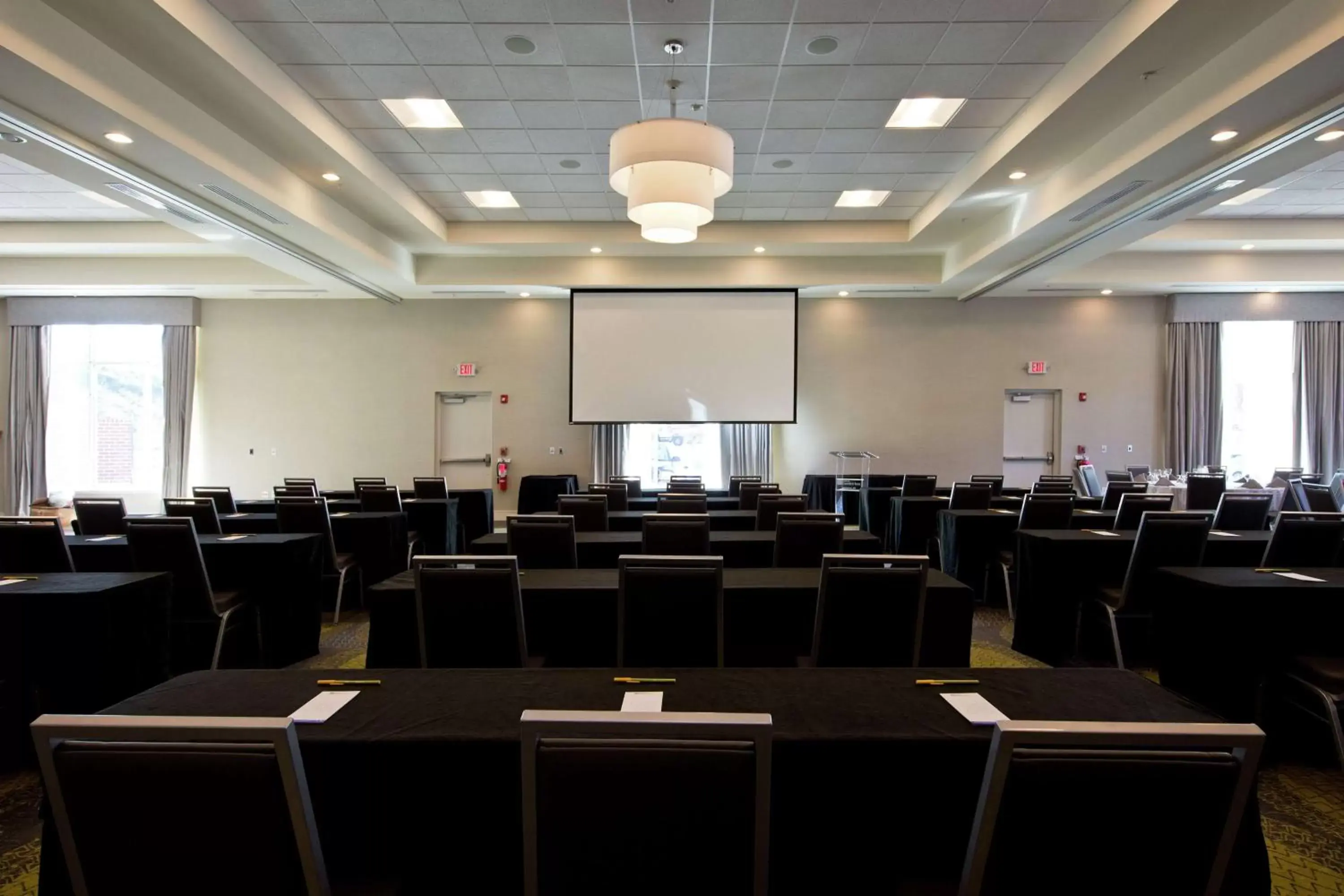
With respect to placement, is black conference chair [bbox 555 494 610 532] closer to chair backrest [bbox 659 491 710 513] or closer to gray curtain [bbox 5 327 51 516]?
chair backrest [bbox 659 491 710 513]

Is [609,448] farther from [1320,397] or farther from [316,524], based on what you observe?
[1320,397]

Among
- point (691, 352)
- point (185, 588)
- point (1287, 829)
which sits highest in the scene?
point (691, 352)

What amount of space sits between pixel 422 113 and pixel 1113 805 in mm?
6823

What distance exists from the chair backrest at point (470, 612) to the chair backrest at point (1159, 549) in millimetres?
3385

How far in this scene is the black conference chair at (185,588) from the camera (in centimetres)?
374

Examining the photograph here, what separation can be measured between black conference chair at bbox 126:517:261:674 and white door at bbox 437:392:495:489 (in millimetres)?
8105

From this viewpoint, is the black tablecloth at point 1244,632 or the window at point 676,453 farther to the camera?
the window at point 676,453

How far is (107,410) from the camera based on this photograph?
1225 centimetres

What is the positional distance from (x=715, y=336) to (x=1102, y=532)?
6.92 m

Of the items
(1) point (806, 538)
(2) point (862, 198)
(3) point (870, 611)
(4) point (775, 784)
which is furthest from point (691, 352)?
(4) point (775, 784)

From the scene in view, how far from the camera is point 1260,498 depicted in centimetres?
561

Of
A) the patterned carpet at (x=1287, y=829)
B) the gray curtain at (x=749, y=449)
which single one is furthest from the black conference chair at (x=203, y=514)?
the gray curtain at (x=749, y=449)

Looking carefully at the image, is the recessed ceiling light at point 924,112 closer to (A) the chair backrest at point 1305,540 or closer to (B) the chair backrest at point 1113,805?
(A) the chair backrest at point 1305,540

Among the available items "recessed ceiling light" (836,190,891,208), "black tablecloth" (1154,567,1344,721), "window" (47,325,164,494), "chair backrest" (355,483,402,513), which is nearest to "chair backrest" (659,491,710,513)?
"chair backrest" (355,483,402,513)
